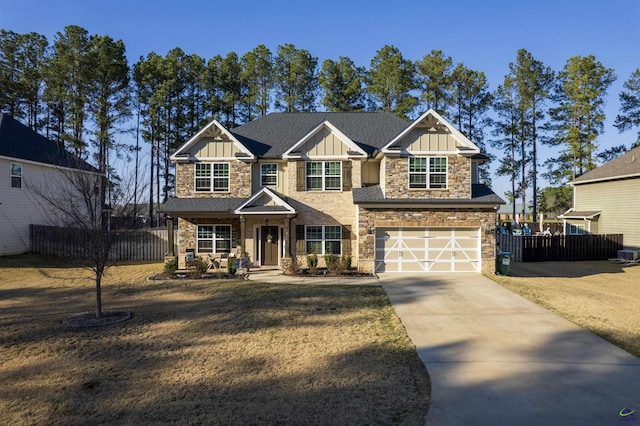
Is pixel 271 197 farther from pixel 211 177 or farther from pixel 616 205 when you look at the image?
pixel 616 205

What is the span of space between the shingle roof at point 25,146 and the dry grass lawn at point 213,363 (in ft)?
40.8

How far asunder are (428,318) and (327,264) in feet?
23.4

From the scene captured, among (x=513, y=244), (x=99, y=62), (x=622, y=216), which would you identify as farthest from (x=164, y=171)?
(x=622, y=216)

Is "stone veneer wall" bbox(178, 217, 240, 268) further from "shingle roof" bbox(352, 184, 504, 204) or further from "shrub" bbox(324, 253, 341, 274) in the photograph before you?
"shingle roof" bbox(352, 184, 504, 204)

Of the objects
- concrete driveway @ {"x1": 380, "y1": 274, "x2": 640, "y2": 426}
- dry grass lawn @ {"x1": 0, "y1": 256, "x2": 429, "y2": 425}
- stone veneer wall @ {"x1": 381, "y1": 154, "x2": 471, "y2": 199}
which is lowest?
concrete driveway @ {"x1": 380, "y1": 274, "x2": 640, "y2": 426}

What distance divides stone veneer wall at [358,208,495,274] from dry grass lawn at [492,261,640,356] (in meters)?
1.45

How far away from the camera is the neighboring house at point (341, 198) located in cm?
1577

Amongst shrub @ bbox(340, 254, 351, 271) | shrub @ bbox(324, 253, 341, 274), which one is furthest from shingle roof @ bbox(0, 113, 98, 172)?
shrub @ bbox(340, 254, 351, 271)

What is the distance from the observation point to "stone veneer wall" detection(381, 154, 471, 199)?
52.3 ft

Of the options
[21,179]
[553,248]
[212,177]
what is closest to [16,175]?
[21,179]

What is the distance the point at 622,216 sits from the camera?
22.5m

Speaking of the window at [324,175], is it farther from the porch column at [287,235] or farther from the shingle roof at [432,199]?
the porch column at [287,235]

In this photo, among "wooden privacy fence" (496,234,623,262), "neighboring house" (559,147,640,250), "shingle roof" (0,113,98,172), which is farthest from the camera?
"neighboring house" (559,147,640,250)

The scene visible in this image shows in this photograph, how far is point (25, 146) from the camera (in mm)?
21125
